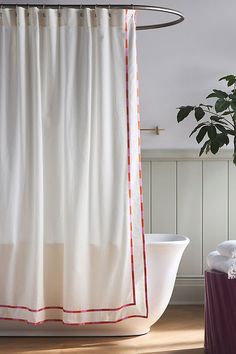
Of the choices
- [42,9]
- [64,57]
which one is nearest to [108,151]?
[64,57]

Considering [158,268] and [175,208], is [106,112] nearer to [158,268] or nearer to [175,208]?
[158,268]

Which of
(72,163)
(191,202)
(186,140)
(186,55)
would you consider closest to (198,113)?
(186,140)

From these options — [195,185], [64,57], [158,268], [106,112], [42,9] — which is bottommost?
[158,268]

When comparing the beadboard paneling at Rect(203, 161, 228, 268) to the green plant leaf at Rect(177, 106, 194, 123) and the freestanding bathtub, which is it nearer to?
the green plant leaf at Rect(177, 106, 194, 123)

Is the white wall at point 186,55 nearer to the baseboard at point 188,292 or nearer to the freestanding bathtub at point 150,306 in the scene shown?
the baseboard at point 188,292

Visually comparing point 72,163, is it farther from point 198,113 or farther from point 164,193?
point 164,193

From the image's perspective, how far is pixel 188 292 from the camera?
4.63 metres

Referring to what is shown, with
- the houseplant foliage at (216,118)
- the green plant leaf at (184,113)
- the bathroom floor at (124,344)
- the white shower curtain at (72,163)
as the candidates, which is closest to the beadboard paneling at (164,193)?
the houseplant foliage at (216,118)

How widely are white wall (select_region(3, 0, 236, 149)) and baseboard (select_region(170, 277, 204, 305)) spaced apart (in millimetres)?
902

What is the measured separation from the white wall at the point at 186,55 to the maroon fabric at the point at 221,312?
156 cm

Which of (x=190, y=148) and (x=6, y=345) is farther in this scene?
(x=190, y=148)

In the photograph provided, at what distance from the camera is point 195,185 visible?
461cm

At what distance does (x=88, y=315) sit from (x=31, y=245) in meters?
0.47

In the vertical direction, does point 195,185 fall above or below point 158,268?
above
